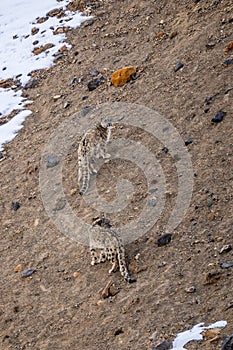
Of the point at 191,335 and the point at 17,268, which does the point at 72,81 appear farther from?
the point at 191,335

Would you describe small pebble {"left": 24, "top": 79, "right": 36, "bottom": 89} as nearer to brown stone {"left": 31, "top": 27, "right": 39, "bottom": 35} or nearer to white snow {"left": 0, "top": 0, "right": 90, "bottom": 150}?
white snow {"left": 0, "top": 0, "right": 90, "bottom": 150}

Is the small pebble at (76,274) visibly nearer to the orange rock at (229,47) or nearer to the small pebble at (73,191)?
the small pebble at (73,191)

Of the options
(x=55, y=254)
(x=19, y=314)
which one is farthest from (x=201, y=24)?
(x=19, y=314)

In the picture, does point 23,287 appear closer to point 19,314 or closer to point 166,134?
point 19,314

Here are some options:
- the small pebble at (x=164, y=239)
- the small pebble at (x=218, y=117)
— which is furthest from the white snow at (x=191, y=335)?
the small pebble at (x=218, y=117)

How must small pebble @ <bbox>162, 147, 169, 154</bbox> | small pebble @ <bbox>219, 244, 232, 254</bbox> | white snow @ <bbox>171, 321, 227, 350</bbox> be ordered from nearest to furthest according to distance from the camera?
white snow @ <bbox>171, 321, 227, 350</bbox>
small pebble @ <bbox>219, 244, 232, 254</bbox>
small pebble @ <bbox>162, 147, 169, 154</bbox>

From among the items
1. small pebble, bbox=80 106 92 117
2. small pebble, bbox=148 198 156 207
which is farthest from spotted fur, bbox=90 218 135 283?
small pebble, bbox=80 106 92 117

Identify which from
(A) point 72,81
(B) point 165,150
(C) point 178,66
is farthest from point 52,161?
(C) point 178,66
